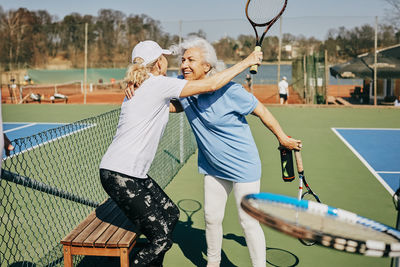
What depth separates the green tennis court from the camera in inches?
151

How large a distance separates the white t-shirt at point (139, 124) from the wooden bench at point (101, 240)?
53 cm

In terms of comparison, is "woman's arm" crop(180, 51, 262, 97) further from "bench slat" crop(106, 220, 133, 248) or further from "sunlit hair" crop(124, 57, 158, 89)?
"bench slat" crop(106, 220, 133, 248)

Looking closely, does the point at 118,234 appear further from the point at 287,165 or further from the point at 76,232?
the point at 287,165

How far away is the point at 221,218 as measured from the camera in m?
3.14

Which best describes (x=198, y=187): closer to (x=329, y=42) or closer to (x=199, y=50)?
(x=199, y=50)

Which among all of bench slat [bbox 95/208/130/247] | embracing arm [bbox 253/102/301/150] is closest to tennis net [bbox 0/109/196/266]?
bench slat [bbox 95/208/130/247]

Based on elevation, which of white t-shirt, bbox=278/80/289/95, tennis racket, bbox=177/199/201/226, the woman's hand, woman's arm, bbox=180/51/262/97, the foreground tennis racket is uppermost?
white t-shirt, bbox=278/80/289/95

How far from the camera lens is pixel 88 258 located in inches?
150

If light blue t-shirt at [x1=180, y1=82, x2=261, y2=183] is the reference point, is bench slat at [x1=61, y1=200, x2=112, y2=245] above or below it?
below

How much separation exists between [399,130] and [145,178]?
9.90 m

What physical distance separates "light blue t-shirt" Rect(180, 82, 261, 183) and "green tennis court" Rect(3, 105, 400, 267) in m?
1.24

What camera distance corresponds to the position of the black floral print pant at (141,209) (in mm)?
2654

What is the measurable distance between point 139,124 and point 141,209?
586mm

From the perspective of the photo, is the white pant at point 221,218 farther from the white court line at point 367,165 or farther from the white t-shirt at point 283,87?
the white t-shirt at point 283,87
